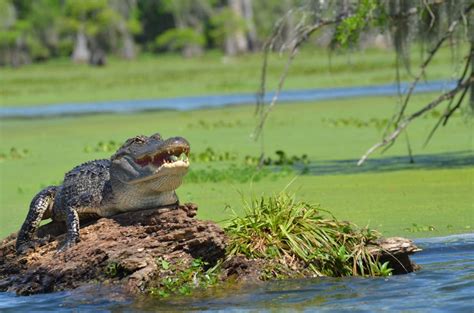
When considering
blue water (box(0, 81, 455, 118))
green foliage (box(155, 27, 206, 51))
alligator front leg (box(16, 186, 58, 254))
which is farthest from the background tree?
green foliage (box(155, 27, 206, 51))

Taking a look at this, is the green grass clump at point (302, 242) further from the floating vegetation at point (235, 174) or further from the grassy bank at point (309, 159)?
the floating vegetation at point (235, 174)

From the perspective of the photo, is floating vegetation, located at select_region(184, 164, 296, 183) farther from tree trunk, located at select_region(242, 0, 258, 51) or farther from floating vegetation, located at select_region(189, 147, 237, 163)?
tree trunk, located at select_region(242, 0, 258, 51)

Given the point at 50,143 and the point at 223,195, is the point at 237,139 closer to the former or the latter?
the point at 50,143

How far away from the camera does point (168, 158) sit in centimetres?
834

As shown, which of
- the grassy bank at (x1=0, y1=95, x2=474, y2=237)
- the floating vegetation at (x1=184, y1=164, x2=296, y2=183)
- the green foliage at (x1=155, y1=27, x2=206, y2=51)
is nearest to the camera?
the grassy bank at (x1=0, y1=95, x2=474, y2=237)

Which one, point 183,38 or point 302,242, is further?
point 183,38

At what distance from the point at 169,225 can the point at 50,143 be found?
45.0ft

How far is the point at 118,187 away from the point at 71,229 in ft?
1.38

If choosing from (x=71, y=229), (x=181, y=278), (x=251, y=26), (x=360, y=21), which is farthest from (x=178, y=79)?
(x=181, y=278)

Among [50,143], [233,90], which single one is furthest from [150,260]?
[233,90]

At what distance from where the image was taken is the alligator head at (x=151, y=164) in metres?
8.22

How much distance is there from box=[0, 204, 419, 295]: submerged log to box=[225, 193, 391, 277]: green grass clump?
0.10 metres

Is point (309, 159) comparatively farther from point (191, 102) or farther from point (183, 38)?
point (183, 38)

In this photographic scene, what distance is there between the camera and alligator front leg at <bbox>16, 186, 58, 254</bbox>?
29.9 feet
